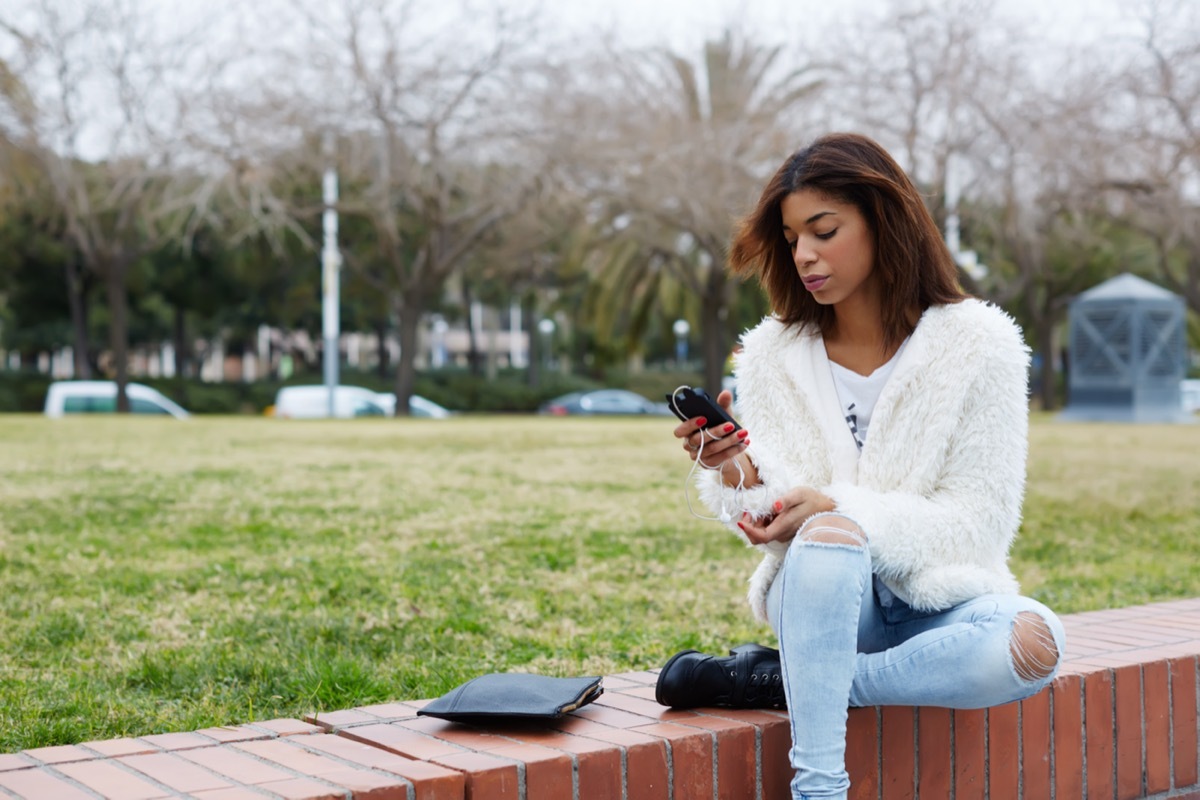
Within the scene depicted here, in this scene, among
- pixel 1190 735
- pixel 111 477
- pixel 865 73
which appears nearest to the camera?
pixel 1190 735

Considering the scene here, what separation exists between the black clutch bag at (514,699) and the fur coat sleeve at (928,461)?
1.49ft

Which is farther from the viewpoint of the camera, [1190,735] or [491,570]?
[491,570]

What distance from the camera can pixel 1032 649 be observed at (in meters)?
2.44

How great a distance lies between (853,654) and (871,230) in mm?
908

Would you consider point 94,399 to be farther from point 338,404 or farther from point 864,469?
point 864,469

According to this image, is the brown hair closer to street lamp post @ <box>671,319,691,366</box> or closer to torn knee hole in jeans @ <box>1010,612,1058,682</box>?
torn knee hole in jeans @ <box>1010,612,1058,682</box>

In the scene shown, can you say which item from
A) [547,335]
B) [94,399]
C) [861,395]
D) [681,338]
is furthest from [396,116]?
[547,335]

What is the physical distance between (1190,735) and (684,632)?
1.59 meters

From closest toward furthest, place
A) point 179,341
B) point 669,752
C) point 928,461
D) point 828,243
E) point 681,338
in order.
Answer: point 669,752
point 928,461
point 828,243
point 179,341
point 681,338

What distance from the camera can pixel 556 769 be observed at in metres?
2.26

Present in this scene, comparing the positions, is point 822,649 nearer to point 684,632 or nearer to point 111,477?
point 684,632

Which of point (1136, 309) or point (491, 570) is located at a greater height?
point (1136, 309)

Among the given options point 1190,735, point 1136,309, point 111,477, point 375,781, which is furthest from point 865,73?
point 375,781

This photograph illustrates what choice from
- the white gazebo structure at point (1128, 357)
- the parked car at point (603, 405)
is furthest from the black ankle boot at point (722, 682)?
the parked car at point (603, 405)
